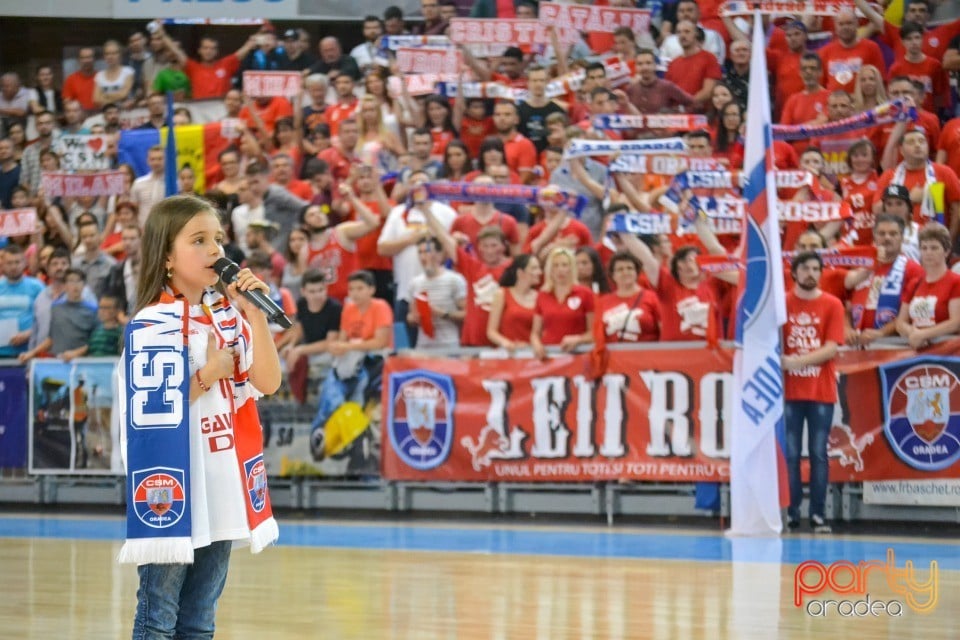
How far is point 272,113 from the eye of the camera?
738 inches

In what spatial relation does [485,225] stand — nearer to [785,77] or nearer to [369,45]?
[785,77]

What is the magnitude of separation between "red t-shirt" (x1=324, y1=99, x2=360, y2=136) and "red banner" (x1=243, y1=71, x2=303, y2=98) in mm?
530

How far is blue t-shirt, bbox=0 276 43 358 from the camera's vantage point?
52.1 feet

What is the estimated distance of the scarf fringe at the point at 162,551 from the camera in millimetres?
4355

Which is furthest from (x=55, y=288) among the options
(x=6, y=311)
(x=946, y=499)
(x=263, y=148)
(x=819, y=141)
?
(x=946, y=499)

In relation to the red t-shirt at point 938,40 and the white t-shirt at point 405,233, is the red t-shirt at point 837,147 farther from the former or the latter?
the white t-shirt at point 405,233

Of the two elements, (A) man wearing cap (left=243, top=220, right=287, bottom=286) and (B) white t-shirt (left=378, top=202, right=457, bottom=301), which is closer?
(B) white t-shirt (left=378, top=202, right=457, bottom=301)

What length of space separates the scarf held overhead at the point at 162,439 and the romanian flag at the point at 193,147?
1400 centimetres

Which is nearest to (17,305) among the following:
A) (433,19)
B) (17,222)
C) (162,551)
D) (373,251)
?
(17,222)

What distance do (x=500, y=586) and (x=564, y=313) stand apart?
183 inches

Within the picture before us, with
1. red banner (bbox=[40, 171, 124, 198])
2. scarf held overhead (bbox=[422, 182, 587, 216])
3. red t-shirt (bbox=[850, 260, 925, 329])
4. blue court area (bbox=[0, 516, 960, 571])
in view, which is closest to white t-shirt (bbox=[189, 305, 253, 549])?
blue court area (bbox=[0, 516, 960, 571])

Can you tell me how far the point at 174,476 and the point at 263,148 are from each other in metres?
14.2

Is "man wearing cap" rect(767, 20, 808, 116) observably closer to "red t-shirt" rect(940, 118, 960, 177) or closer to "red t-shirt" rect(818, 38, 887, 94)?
"red t-shirt" rect(818, 38, 887, 94)

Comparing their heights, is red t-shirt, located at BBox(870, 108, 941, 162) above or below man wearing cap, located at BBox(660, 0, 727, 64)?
below
